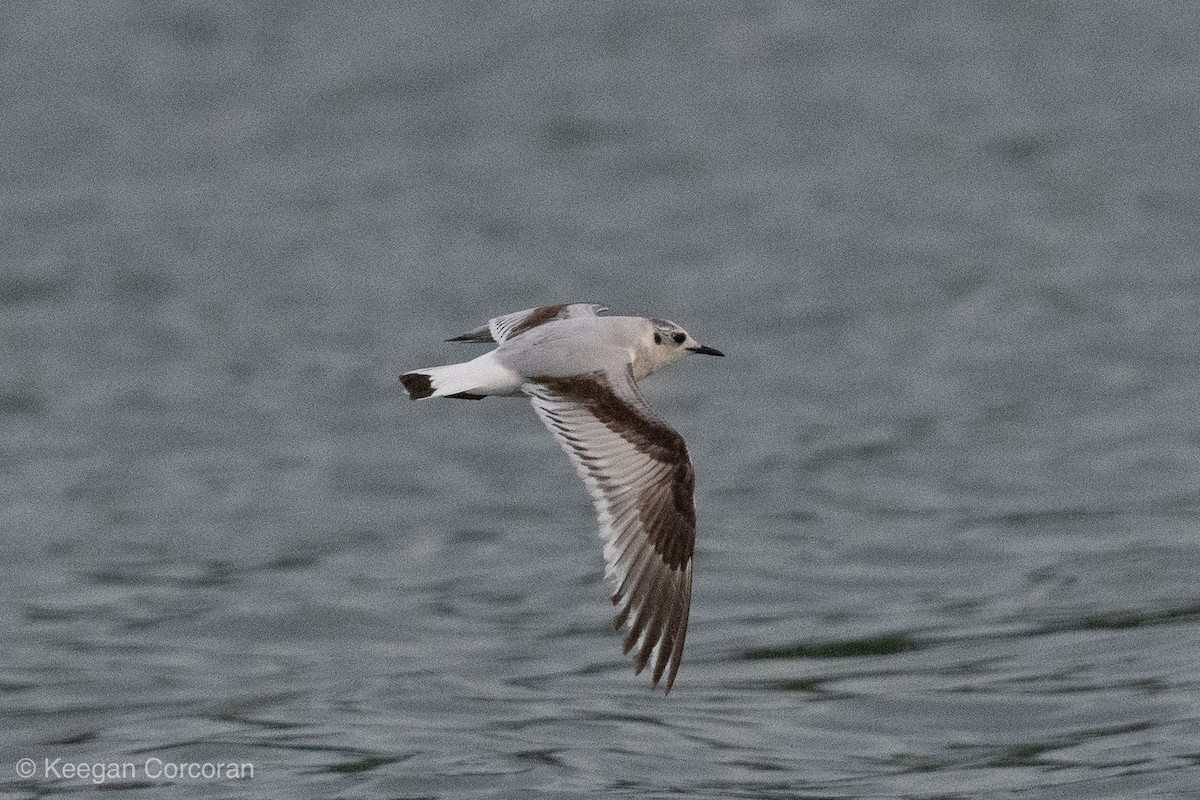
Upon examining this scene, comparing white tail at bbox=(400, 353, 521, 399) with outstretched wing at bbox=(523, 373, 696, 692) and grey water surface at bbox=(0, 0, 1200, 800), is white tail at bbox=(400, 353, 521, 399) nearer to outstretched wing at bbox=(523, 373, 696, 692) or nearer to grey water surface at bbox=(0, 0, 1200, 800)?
outstretched wing at bbox=(523, 373, 696, 692)

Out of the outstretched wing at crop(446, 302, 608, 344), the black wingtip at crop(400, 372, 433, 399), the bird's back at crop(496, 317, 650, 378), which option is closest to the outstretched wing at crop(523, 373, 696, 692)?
the bird's back at crop(496, 317, 650, 378)

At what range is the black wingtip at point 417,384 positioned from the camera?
829 centimetres

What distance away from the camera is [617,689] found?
12.5 meters

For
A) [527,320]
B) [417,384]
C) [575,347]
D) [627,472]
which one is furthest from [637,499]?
[527,320]

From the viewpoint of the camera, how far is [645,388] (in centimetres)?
1422

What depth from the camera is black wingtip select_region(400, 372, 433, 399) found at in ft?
27.2

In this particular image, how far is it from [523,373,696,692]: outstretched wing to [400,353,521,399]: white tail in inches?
8.9

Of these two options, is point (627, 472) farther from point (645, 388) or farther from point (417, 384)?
point (645, 388)

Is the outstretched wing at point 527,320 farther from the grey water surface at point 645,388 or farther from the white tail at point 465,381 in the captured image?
the grey water surface at point 645,388

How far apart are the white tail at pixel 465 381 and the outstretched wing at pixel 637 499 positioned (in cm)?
23

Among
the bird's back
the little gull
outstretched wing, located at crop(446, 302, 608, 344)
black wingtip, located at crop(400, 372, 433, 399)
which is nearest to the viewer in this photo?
black wingtip, located at crop(400, 372, 433, 399)

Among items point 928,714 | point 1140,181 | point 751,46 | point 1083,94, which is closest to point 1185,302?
point 1140,181

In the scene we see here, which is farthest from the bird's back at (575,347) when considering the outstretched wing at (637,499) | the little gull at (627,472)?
the outstretched wing at (637,499)

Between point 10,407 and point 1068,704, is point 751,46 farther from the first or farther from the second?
point 1068,704
